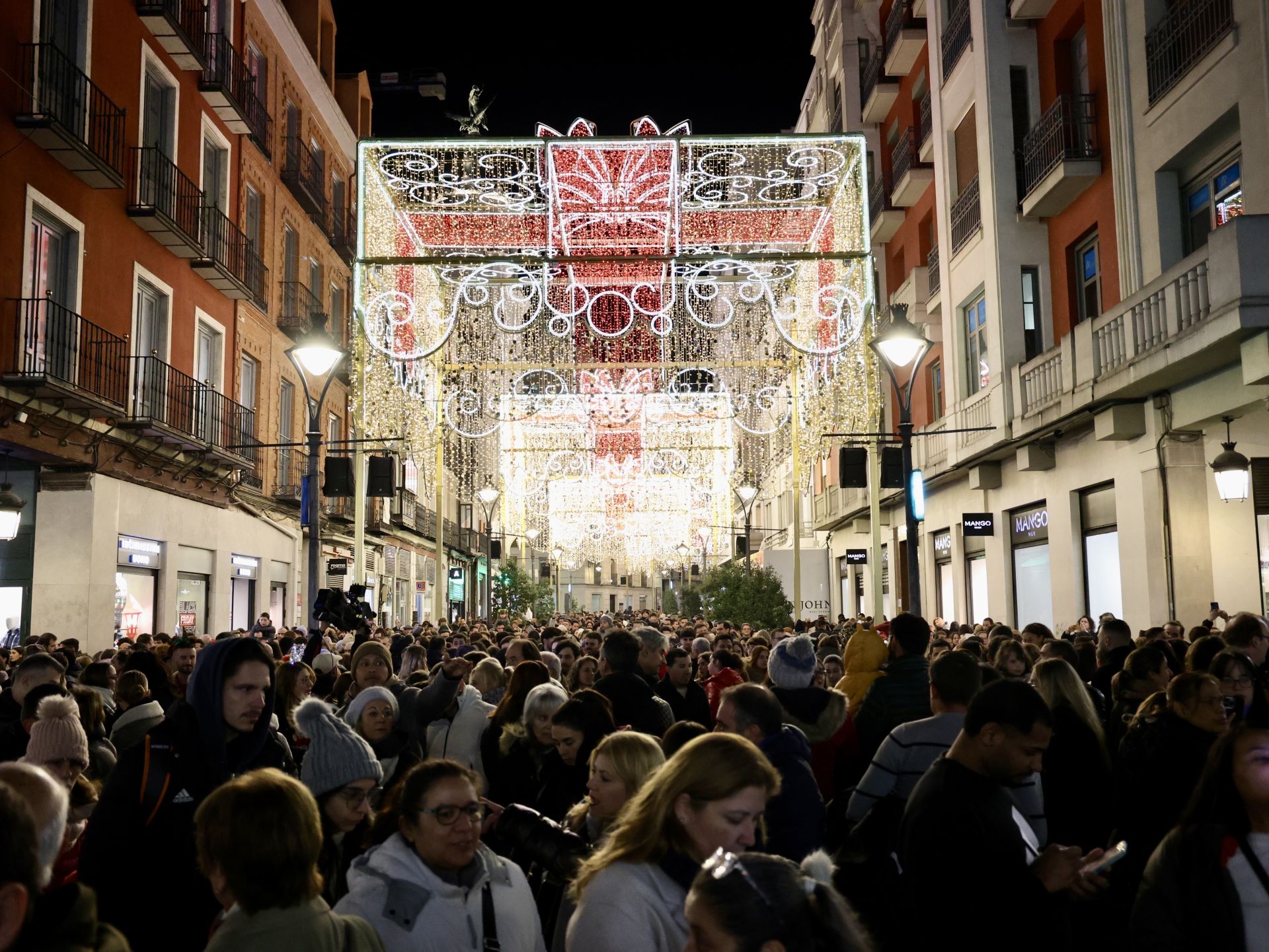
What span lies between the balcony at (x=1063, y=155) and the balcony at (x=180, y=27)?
15.0 m

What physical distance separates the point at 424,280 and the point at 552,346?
5.91 m

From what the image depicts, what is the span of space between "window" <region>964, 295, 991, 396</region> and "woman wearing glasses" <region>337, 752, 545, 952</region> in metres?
21.7

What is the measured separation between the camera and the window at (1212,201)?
51.3ft

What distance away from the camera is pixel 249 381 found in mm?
28047

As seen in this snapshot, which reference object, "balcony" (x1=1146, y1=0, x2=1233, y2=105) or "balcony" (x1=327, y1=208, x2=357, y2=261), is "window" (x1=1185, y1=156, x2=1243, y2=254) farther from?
"balcony" (x1=327, y1=208, x2=357, y2=261)

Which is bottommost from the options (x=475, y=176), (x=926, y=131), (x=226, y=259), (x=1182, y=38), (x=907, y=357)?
(x=907, y=357)

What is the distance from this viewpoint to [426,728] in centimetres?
779

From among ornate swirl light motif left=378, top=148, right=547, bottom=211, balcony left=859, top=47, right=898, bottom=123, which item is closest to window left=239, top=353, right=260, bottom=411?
ornate swirl light motif left=378, top=148, right=547, bottom=211

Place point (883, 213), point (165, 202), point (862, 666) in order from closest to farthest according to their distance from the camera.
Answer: point (862, 666) → point (165, 202) → point (883, 213)

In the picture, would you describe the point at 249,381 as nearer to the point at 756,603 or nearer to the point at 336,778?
the point at 756,603

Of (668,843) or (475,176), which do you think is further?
(475,176)

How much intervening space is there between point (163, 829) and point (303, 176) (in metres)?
29.8

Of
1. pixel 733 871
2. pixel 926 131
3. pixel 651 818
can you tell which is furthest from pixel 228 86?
pixel 733 871

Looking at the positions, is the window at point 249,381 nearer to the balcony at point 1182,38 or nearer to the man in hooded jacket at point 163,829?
the balcony at point 1182,38
